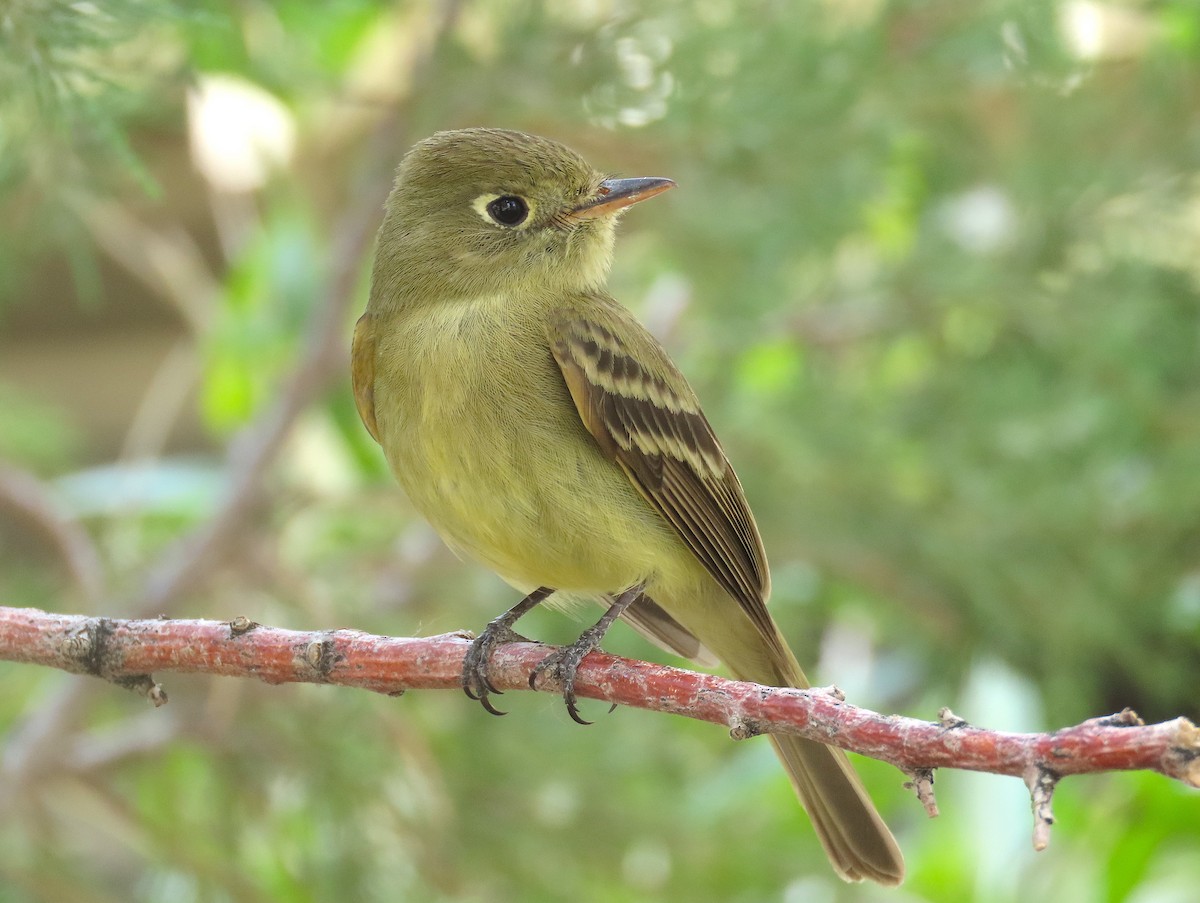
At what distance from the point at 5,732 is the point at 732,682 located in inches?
133

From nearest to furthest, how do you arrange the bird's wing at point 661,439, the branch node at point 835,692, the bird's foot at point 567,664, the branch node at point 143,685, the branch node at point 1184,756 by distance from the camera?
the branch node at point 1184,756, the branch node at point 835,692, the branch node at point 143,685, the bird's foot at point 567,664, the bird's wing at point 661,439

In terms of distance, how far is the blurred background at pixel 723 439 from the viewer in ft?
12.0

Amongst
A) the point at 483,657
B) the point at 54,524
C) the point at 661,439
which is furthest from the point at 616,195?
the point at 54,524

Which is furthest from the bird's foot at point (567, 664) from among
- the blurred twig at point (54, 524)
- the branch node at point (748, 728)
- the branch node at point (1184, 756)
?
the blurred twig at point (54, 524)

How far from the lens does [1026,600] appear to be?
4449 mm

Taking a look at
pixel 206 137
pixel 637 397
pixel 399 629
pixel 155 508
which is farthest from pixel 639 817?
pixel 206 137

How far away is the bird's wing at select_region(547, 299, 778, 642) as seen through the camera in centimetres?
242

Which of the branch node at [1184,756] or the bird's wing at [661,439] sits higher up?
the bird's wing at [661,439]

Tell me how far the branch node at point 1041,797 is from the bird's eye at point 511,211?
163 cm

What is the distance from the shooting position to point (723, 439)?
436 cm

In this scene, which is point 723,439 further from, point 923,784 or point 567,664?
point 923,784

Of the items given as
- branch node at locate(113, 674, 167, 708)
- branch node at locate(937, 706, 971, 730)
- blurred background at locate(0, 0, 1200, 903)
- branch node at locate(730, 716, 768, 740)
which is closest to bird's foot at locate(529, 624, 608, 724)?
branch node at locate(730, 716, 768, 740)

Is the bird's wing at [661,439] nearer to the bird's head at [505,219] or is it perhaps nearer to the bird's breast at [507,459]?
the bird's breast at [507,459]

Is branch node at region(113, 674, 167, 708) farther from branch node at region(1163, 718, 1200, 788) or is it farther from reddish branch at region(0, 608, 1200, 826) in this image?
branch node at region(1163, 718, 1200, 788)
